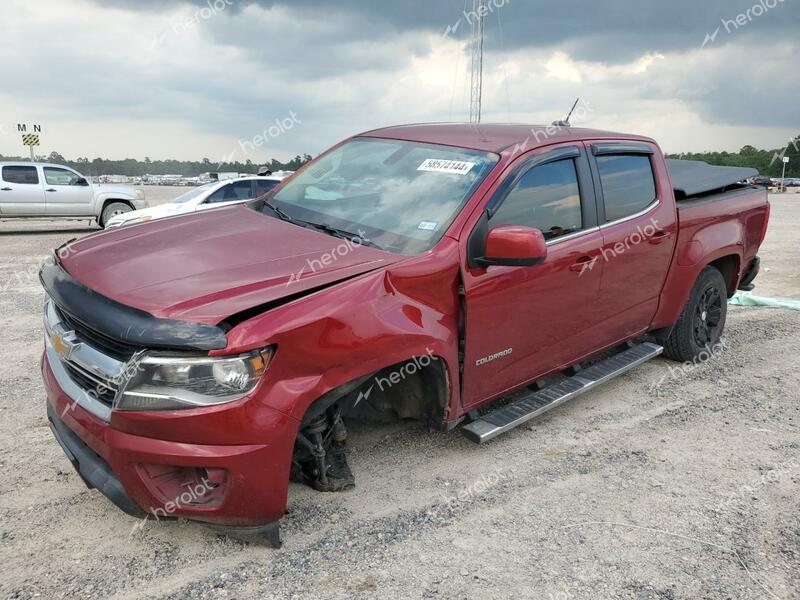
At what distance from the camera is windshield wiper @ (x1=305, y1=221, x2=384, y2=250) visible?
10.3 ft

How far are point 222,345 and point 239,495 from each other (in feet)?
2.01

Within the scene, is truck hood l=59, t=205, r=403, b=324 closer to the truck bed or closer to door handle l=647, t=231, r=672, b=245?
door handle l=647, t=231, r=672, b=245

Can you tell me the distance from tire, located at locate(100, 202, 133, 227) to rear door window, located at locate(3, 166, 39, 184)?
64.5 inches

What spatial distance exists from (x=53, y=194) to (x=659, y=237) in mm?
15188

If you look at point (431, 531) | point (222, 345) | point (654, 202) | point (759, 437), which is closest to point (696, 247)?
point (654, 202)

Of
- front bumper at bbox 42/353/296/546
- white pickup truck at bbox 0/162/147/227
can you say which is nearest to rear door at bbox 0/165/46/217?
white pickup truck at bbox 0/162/147/227

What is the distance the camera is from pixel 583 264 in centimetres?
376

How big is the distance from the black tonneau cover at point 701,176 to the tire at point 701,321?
0.69m

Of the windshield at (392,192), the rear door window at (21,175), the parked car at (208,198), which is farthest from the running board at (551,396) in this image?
the rear door window at (21,175)

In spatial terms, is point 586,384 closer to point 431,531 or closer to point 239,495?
point 431,531

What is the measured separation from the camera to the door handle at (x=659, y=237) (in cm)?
435

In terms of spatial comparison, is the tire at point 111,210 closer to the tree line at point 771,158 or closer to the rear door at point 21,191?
the rear door at point 21,191

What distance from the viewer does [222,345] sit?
2.30m

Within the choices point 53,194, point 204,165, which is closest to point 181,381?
point 53,194
